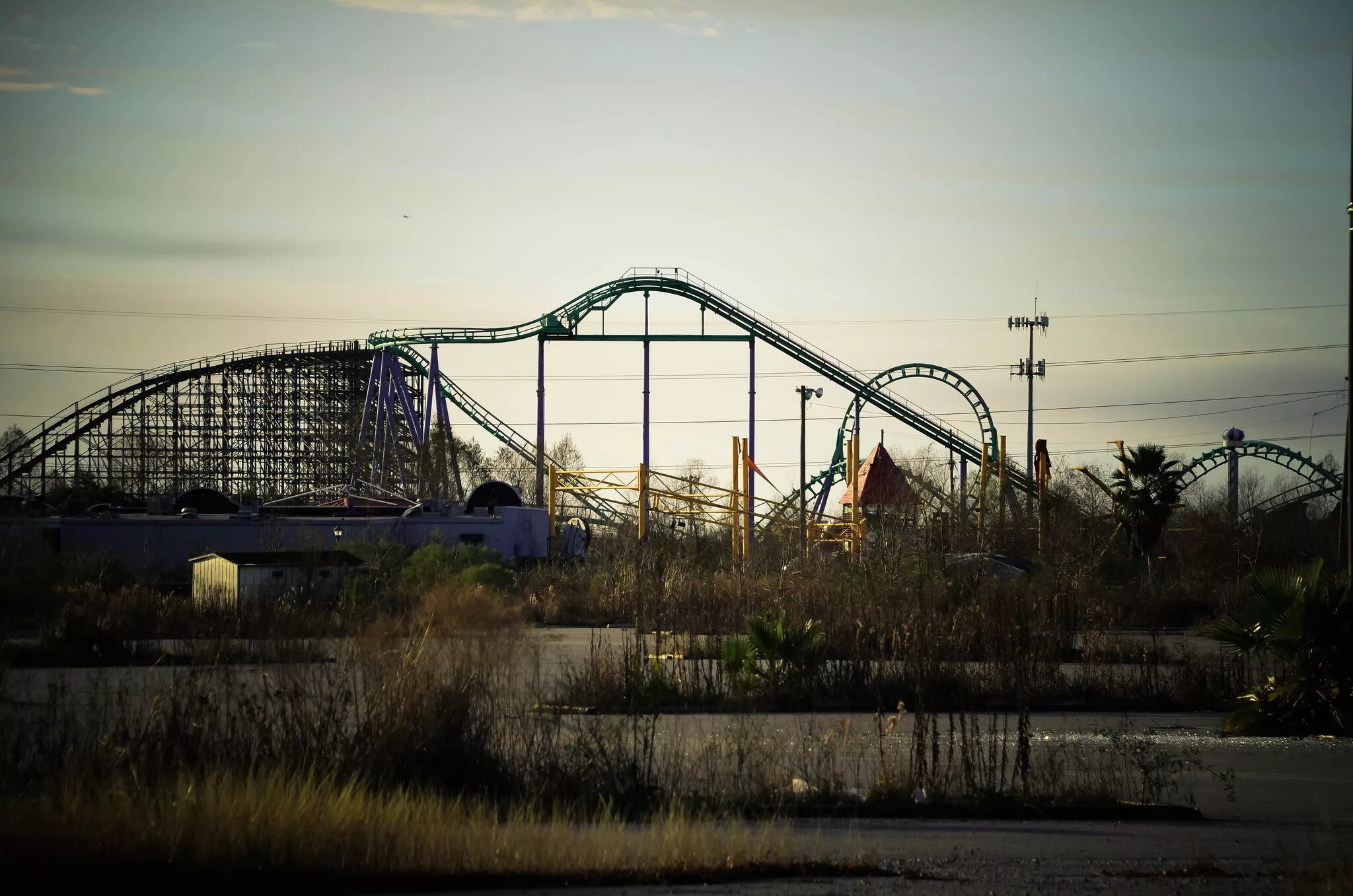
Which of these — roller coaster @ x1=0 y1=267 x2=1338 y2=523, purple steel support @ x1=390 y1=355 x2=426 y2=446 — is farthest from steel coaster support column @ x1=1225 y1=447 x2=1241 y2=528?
purple steel support @ x1=390 y1=355 x2=426 y2=446

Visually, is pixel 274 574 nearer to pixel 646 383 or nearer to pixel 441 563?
pixel 441 563

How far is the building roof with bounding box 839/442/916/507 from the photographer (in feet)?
127

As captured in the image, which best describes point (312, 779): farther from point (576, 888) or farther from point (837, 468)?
point (837, 468)

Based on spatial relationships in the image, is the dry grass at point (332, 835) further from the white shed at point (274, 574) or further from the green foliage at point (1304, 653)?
the white shed at point (274, 574)

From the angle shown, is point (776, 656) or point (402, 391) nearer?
point (776, 656)

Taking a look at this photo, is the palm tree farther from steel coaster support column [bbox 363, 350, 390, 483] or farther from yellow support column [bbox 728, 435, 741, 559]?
steel coaster support column [bbox 363, 350, 390, 483]

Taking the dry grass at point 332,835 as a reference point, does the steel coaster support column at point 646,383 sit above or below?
above

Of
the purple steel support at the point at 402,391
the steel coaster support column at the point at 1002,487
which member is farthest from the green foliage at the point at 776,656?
the purple steel support at the point at 402,391

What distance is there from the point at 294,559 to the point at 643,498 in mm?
11989

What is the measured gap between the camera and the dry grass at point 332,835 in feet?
20.1

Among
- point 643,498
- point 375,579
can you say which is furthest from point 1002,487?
point 375,579

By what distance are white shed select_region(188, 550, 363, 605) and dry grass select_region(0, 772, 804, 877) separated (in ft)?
42.8

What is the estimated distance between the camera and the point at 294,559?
77.6 feet

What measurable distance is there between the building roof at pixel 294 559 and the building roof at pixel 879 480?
61.5 feet
